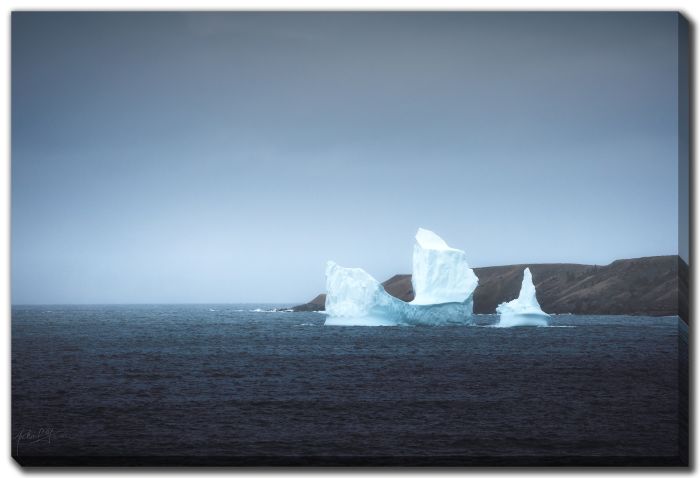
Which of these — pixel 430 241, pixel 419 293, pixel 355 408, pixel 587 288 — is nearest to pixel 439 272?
pixel 430 241

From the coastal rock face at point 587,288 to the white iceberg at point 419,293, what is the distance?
23.6 m

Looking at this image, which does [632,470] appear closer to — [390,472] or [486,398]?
[390,472]

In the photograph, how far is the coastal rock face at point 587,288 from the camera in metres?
55.2

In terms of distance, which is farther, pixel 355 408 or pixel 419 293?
pixel 419 293

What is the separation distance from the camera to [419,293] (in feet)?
108

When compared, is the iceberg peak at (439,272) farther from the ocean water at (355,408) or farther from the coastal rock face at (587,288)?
the coastal rock face at (587,288)

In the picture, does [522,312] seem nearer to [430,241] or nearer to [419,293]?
[419,293]

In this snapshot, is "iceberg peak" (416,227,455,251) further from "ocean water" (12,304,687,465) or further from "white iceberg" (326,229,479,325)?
"ocean water" (12,304,687,465)

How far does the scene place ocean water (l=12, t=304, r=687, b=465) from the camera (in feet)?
31.4

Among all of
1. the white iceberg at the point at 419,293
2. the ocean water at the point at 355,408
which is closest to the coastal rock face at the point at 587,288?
the white iceberg at the point at 419,293

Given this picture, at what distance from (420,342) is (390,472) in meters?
18.1

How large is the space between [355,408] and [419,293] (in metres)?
20.5

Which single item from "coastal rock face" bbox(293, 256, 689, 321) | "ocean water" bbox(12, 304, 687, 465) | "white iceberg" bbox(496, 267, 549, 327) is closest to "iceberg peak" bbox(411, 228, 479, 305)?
"white iceberg" bbox(496, 267, 549, 327)

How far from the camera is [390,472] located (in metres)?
9.00
